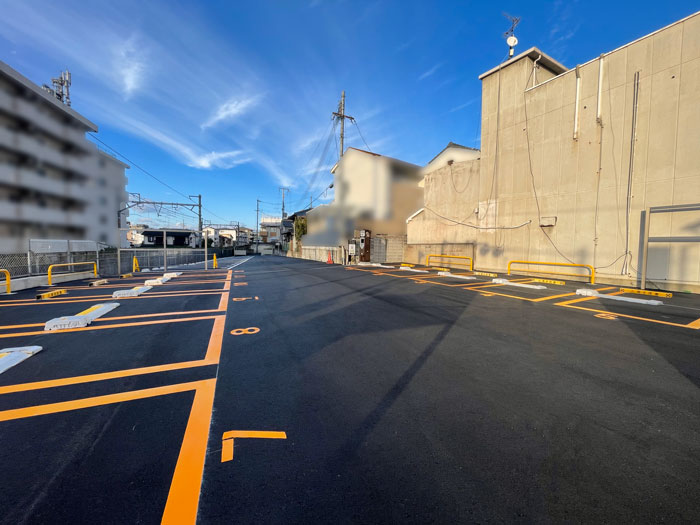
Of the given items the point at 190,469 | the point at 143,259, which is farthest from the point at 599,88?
the point at 143,259


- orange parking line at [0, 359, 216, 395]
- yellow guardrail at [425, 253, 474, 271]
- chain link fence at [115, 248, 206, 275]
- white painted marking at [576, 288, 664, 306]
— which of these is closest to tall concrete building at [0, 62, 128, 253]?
chain link fence at [115, 248, 206, 275]

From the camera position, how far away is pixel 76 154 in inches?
426

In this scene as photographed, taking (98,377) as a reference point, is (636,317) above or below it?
above

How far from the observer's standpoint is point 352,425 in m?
2.02

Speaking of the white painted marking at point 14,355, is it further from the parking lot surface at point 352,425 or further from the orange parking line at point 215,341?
the orange parking line at point 215,341

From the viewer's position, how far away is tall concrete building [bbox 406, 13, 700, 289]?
8.18m

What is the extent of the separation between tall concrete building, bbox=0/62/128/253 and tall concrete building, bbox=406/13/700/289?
677 inches

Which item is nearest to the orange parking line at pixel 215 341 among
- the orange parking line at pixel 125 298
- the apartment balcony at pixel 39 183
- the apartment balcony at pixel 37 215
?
the orange parking line at pixel 125 298

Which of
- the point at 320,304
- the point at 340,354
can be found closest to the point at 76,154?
the point at 320,304

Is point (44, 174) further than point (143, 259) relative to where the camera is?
No

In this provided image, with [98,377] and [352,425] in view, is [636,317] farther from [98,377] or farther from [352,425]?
[98,377]

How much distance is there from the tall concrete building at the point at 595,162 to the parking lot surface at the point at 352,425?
21.1 feet

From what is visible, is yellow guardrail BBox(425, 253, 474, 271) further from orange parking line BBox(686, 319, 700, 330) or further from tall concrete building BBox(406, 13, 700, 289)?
orange parking line BBox(686, 319, 700, 330)

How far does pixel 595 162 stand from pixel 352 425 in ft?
41.9
